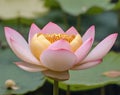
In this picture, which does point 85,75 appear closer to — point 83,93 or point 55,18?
point 83,93

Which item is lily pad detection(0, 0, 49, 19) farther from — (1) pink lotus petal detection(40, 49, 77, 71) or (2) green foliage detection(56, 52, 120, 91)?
(1) pink lotus petal detection(40, 49, 77, 71)

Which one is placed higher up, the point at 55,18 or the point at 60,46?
the point at 55,18

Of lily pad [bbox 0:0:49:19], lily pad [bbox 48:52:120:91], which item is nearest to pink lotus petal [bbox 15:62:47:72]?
lily pad [bbox 48:52:120:91]

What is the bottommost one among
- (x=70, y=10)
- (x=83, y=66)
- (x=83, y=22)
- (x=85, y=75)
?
(x=83, y=66)

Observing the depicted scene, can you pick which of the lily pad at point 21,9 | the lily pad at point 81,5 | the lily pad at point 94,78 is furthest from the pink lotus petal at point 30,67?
the lily pad at point 21,9

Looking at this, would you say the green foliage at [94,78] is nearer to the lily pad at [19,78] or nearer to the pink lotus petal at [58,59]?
the lily pad at [19,78]

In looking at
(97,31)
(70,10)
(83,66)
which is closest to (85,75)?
(83,66)

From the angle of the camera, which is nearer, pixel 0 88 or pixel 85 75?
pixel 0 88
